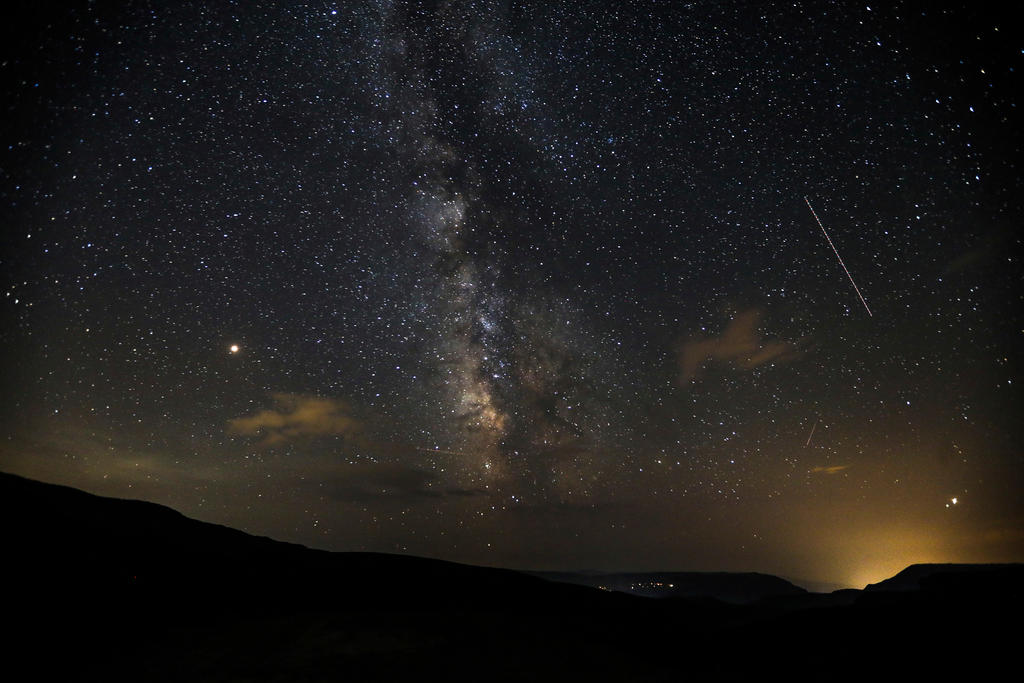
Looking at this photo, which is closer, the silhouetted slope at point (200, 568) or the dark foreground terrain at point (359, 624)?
the dark foreground terrain at point (359, 624)

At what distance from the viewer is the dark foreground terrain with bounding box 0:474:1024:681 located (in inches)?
367

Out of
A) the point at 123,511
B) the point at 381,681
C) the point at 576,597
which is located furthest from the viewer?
the point at 123,511

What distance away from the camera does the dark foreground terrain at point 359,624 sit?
9328mm

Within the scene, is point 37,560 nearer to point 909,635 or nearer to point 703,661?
point 703,661

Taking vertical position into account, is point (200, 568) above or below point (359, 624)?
above

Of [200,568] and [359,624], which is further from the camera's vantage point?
[200,568]

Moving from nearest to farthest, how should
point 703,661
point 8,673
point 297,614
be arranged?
point 8,673 < point 703,661 < point 297,614

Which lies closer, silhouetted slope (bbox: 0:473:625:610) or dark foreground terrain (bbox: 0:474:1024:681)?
dark foreground terrain (bbox: 0:474:1024:681)

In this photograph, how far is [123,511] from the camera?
22781mm

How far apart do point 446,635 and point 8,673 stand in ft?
26.9

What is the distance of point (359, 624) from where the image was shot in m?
11.2

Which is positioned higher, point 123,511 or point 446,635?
point 123,511

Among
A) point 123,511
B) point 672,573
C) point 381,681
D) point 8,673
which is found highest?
point 123,511

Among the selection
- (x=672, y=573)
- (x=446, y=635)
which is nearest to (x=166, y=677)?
(x=446, y=635)
